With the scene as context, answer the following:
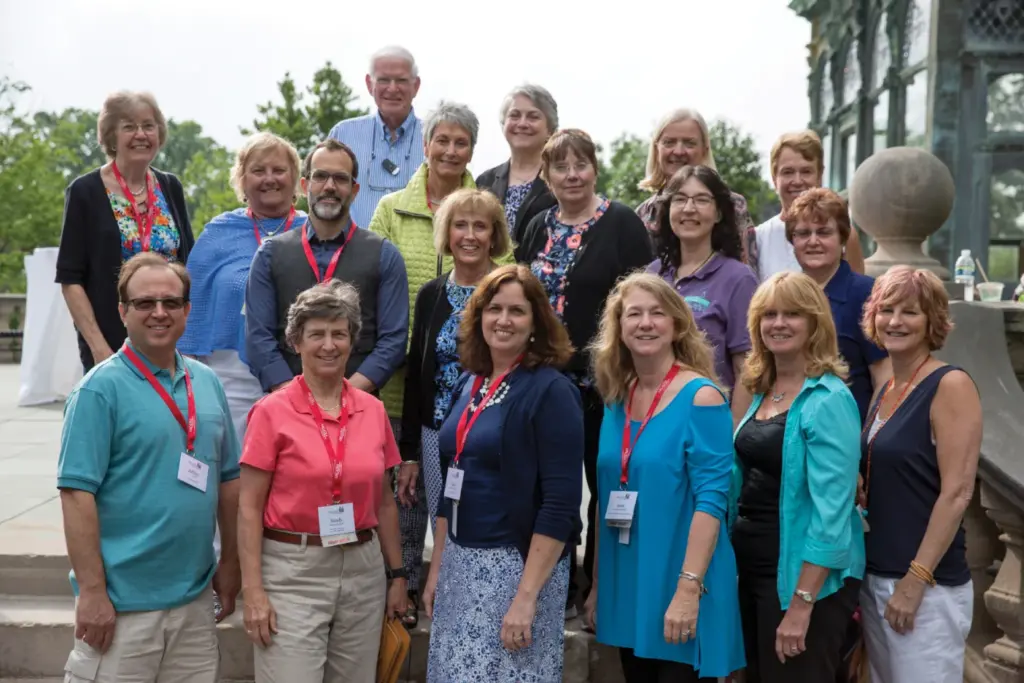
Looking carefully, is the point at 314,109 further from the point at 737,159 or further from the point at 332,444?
the point at 332,444

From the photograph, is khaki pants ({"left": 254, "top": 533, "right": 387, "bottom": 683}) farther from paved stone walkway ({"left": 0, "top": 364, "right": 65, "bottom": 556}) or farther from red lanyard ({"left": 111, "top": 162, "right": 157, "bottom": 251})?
paved stone walkway ({"left": 0, "top": 364, "right": 65, "bottom": 556})

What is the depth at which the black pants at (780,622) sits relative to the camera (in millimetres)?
3391

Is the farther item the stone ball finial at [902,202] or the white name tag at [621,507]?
the stone ball finial at [902,202]

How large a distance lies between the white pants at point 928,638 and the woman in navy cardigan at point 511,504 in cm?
112

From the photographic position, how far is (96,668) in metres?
3.26

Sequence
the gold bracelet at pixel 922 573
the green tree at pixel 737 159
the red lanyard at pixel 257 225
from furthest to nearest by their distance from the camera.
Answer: the green tree at pixel 737 159 → the red lanyard at pixel 257 225 → the gold bracelet at pixel 922 573

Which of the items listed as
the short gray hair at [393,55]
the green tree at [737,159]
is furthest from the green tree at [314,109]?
the short gray hair at [393,55]

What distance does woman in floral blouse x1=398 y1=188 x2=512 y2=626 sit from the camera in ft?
13.8

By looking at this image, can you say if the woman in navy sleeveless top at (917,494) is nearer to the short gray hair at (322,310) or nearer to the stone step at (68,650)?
the stone step at (68,650)

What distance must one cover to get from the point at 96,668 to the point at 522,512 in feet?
4.83

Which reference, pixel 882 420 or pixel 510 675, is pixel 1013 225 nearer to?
pixel 882 420

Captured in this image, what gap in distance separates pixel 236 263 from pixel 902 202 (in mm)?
3625

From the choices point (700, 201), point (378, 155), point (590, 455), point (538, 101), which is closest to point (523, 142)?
point (538, 101)

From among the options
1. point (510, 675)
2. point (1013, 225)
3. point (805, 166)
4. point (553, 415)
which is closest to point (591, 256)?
point (553, 415)
